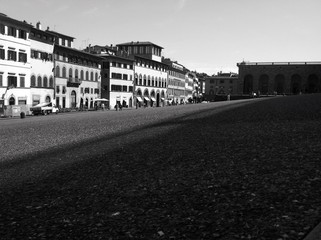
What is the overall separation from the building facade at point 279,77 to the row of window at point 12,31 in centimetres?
7839

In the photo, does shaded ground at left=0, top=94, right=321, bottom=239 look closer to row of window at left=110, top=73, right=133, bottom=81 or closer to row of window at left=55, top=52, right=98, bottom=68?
row of window at left=55, top=52, right=98, bottom=68

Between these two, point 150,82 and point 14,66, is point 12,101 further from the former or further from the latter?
point 150,82

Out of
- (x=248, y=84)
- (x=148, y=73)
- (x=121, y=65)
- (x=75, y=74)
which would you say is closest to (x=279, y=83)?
(x=248, y=84)

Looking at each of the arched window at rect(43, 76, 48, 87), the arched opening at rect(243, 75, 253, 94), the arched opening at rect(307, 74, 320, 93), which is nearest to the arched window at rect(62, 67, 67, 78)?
the arched window at rect(43, 76, 48, 87)

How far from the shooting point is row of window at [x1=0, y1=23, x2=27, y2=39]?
171 feet

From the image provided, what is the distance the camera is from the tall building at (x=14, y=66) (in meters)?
52.0

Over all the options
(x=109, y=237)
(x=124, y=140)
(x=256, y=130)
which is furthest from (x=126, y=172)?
(x=256, y=130)

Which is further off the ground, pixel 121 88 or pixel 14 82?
pixel 121 88

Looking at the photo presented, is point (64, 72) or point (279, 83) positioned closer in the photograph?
point (64, 72)

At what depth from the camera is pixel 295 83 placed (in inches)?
4550

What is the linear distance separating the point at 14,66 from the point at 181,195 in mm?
52495

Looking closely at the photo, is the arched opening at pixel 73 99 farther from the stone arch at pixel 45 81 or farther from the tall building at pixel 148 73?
the tall building at pixel 148 73

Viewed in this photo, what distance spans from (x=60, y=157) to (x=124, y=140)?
3.58 m

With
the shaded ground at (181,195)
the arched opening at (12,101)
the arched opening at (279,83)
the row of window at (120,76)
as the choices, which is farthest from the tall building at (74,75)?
the arched opening at (279,83)
